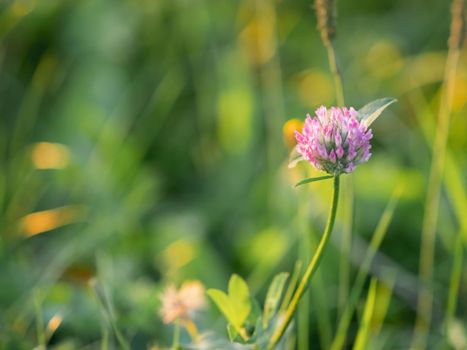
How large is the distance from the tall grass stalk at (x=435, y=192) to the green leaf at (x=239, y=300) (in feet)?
1.40

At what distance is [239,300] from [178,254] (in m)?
0.63

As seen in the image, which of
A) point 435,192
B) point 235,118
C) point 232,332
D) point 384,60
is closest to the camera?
point 232,332

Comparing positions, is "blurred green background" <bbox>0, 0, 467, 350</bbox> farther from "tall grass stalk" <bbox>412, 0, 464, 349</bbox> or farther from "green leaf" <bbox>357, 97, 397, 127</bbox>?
"green leaf" <bbox>357, 97, 397, 127</bbox>

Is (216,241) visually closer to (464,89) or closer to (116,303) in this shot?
(116,303)

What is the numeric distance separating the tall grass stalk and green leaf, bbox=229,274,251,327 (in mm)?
427

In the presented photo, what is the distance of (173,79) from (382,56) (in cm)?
60

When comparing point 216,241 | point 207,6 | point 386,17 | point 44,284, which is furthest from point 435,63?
point 44,284

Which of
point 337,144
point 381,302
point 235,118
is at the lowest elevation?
point 381,302

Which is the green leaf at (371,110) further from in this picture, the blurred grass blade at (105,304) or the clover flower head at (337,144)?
the blurred grass blade at (105,304)

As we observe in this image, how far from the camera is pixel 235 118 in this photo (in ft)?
5.95

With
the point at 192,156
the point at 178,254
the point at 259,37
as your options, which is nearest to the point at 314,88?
the point at 259,37

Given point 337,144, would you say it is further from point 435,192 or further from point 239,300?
point 435,192

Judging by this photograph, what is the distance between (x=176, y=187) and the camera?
5.99ft

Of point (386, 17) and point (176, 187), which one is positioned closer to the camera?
point (176, 187)
